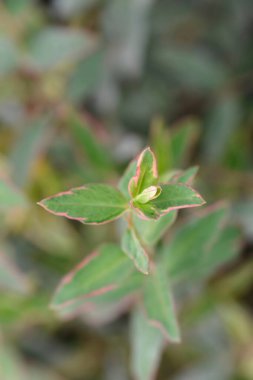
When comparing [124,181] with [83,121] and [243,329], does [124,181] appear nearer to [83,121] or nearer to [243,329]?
[83,121]

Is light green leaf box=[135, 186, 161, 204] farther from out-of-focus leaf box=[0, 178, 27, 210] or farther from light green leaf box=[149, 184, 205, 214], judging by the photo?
out-of-focus leaf box=[0, 178, 27, 210]

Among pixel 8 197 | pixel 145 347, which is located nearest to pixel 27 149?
pixel 8 197

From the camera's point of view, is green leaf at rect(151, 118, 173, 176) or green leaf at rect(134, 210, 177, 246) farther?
green leaf at rect(151, 118, 173, 176)

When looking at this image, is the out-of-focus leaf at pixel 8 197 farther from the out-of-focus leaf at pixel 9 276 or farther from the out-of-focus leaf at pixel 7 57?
the out-of-focus leaf at pixel 7 57

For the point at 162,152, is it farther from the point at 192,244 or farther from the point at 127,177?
the point at 127,177

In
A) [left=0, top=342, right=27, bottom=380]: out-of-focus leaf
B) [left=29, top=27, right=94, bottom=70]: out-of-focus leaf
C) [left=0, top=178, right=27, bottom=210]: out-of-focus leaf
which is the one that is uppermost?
[left=29, top=27, right=94, bottom=70]: out-of-focus leaf

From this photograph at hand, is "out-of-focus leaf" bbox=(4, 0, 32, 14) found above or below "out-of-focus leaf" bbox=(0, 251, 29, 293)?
above

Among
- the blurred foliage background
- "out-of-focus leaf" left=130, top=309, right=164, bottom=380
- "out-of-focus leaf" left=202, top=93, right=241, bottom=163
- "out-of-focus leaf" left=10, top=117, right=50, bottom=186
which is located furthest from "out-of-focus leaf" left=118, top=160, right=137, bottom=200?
"out-of-focus leaf" left=202, top=93, right=241, bottom=163
